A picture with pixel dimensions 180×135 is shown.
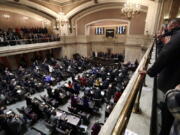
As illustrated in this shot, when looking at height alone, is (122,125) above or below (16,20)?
below

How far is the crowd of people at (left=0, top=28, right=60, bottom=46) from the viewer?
1100cm

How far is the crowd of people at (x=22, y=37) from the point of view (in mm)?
11000

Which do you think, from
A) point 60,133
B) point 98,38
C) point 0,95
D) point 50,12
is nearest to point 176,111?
point 60,133

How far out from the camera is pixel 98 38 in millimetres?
18234

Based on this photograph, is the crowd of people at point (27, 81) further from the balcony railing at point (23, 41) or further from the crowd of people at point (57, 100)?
the balcony railing at point (23, 41)

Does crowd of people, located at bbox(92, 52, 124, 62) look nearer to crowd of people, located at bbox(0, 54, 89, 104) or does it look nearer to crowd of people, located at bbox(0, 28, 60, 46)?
crowd of people, located at bbox(0, 54, 89, 104)

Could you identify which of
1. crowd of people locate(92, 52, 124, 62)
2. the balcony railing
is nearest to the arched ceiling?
the balcony railing

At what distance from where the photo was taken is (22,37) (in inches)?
522

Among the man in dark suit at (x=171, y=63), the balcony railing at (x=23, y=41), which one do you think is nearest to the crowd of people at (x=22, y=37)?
the balcony railing at (x=23, y=41)

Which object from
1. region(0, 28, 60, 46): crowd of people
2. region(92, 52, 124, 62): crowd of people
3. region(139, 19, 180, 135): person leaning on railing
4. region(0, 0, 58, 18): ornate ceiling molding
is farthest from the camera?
region(92, 52, 124, 62): crowd of people

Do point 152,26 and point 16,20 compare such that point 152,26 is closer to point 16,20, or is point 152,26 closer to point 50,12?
point 50,12

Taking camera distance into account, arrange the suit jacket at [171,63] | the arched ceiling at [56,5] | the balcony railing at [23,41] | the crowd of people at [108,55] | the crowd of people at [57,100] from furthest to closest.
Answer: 1. the crowd of people at [108,55]
2. the arched ceiling at [56,5]
3. the balcony railing at [23,41]
4. the crowd of people at [57,100]
5. the suit jacket at [171,63]

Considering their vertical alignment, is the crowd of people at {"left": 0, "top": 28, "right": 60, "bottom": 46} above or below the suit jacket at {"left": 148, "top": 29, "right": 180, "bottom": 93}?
above

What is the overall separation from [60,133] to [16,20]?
16235 mm
